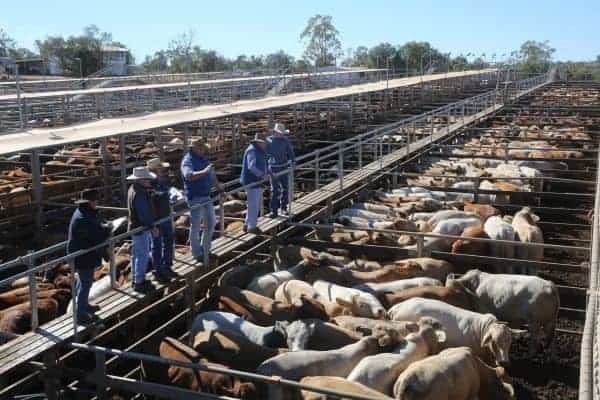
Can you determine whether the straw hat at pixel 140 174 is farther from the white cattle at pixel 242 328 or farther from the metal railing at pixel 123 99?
the metal railing at pixel 123 99

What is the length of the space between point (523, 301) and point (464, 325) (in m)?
1.36

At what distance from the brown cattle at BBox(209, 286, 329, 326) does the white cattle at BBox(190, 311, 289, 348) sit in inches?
16.6

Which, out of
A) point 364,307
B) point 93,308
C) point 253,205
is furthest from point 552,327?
point 93,308

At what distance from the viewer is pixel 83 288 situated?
8047 mm

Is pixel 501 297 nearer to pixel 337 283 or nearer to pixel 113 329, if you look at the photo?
pixel 337 283

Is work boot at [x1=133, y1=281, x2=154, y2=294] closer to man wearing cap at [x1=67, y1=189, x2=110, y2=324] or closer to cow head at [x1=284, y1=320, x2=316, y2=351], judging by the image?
man wearing cap at [x1=67, y1=189, x2=110, y2=324]

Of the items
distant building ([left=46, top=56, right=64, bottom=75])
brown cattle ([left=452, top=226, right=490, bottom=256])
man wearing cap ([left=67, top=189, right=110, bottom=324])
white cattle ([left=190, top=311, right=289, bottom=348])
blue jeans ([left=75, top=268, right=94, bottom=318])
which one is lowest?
white cattle ([left=190, top=311, right=289, bottom=348])

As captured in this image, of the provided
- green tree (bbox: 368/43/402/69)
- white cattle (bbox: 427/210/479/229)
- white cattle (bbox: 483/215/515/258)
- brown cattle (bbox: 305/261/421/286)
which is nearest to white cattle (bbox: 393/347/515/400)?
brown cattle (bbox: 305/261/421/286)

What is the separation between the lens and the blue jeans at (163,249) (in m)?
9.45

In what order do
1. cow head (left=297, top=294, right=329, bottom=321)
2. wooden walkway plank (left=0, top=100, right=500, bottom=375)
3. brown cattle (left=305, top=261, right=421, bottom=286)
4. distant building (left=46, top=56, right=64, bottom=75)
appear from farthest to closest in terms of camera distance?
distant building (left=46, top=56, right=64, bottom=75) < brown cattle (left=305, top=261, right=421, bottom=286) < cow head (left=297, top=294, right=329, bottom=321) < wooden walkway plank (left=0, top=100, right=500, bottom=375)

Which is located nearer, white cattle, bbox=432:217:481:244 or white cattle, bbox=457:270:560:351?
white cattle, bbox=457:270:560:351

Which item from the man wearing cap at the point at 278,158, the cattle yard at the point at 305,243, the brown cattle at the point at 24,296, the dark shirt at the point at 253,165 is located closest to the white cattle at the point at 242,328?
the cattle yard at the point at 305,243

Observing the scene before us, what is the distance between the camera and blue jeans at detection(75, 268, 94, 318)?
7953 millimetres

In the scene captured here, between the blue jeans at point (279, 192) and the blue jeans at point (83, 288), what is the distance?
4.94 metres
